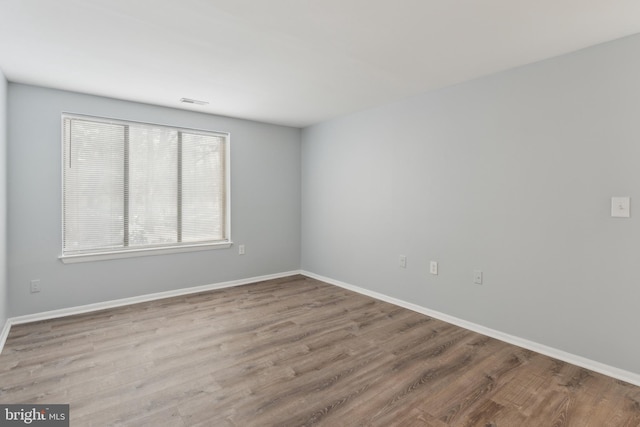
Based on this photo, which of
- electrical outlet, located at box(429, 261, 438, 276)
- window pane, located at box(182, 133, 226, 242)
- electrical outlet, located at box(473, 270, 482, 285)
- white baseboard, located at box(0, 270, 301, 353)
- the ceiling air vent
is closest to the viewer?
electrical outlet, located at box(473, 270, 482, 285)

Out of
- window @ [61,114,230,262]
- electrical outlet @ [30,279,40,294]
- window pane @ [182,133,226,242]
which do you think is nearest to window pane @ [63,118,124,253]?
window @ [61,114,230,262]

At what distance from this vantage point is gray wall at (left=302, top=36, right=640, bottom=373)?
2.27 m

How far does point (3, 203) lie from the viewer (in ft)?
9.57

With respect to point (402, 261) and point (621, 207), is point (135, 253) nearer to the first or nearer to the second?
point (402, 261)

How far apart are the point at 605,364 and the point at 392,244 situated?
6.75ft

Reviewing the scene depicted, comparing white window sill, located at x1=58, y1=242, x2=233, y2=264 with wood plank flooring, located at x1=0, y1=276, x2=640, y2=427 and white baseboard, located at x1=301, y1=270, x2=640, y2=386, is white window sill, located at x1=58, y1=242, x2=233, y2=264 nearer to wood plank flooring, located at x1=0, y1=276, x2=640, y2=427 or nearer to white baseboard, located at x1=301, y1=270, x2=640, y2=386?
wood plank flooring, located at x1=0, y1=276, x2=640, y2=427

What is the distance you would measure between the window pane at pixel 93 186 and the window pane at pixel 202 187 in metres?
0.73

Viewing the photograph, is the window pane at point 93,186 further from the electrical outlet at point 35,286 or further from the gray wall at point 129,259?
the electrical outlet at point 35,286

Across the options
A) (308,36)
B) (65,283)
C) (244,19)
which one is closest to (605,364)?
(308,36)

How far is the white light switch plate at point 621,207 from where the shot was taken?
2.22 metres

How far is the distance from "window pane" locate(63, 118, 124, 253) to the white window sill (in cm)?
13

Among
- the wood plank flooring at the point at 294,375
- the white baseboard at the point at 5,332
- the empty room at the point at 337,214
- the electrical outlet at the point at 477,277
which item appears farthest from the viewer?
the electrical outlet at the point at 477,277

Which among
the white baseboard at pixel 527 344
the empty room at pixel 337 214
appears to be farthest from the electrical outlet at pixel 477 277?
the white baseboard at pixel 527 344

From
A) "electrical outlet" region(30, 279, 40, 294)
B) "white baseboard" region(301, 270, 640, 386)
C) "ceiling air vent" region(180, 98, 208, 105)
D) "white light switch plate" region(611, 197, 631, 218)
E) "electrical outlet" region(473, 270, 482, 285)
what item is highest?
"ceiling air vent" region(180, 98, 208, 105)
